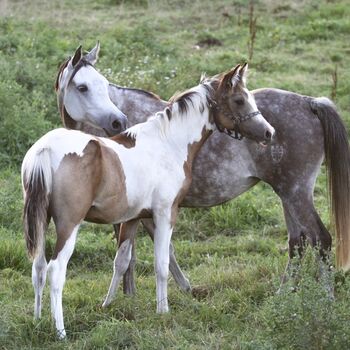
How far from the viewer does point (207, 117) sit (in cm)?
618

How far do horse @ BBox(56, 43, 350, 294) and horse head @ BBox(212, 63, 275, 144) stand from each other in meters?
0.52

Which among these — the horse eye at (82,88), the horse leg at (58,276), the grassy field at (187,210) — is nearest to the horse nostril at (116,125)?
the horse eye at (82,88)

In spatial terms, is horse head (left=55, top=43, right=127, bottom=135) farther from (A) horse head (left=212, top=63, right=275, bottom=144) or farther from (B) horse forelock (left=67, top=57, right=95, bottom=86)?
(A) horse head (left=212, top=63, right=275, bottom=144)

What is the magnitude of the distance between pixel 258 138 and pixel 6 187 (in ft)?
11.7

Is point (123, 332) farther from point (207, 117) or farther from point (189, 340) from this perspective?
point (207, 117)

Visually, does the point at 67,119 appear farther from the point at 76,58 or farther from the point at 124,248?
the point at 124,248

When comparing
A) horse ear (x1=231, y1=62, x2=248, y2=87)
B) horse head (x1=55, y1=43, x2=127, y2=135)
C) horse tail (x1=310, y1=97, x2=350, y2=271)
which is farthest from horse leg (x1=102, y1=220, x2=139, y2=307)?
horse tail (x1=310, y1=97, x2=350, y2=271)

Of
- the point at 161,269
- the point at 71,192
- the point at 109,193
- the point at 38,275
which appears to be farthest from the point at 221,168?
the point at 38,275

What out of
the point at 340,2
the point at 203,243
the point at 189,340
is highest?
the point at 340,2

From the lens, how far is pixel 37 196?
5.10 m

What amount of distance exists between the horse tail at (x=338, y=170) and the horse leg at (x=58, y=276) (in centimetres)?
242

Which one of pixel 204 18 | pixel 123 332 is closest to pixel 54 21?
pixel 204 18

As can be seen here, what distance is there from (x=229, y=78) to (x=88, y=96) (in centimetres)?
115

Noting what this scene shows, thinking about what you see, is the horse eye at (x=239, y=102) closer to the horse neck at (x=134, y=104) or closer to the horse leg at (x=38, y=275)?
the horse neck at (x=134, y=104)
